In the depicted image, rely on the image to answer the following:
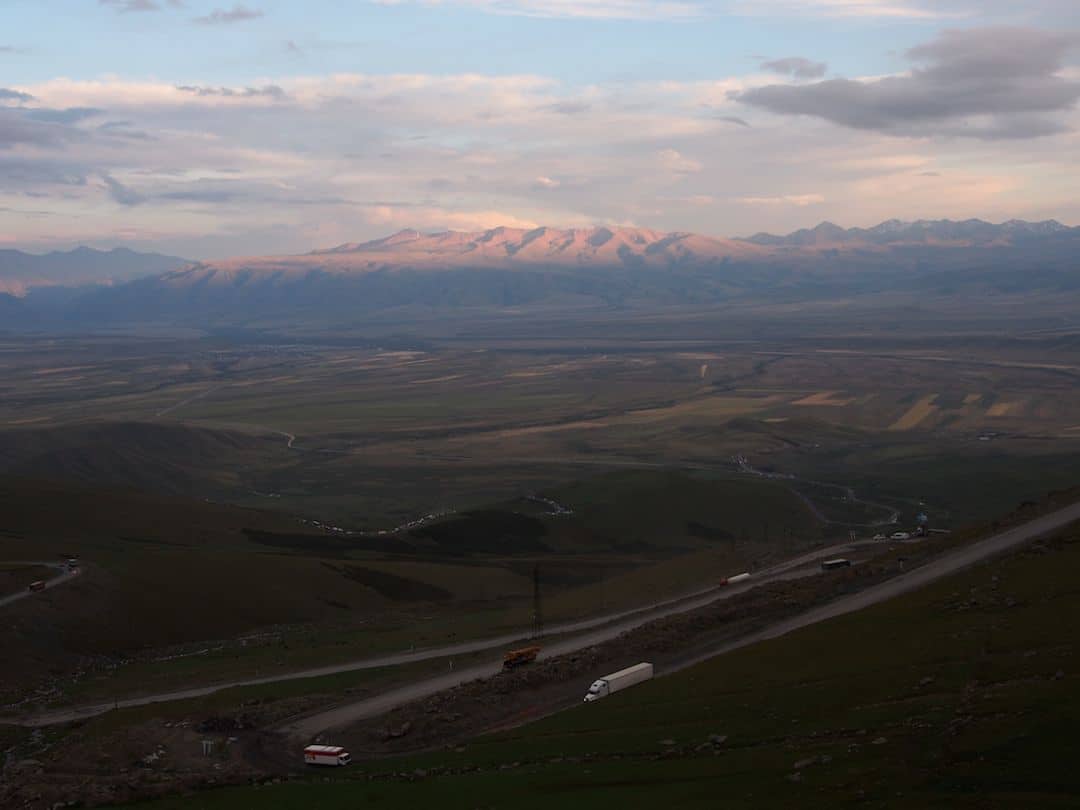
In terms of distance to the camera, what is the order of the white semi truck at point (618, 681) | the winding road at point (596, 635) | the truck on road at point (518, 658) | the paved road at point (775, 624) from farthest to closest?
1. the truck on road at point (518, 658)
2. the winding road at point (596, 635)
3. the paved road at point (775, 624)
4. the white semi truck at point (618, 681)

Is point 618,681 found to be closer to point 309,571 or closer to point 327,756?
point 327,756

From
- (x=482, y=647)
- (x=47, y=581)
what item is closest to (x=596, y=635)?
(x=482, y=647)

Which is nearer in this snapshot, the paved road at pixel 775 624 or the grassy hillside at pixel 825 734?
the grassy hillside at pixel 825 734

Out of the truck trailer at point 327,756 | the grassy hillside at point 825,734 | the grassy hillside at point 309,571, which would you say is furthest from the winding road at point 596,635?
the grassy hillside at point 825,734

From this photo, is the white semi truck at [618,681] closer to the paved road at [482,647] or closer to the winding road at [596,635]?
the winding road at [596,635]

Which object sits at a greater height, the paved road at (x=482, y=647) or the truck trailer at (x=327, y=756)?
the truck trailer at (x=327, y=756)

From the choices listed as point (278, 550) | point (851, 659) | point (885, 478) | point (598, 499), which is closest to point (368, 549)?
point (278, 550)

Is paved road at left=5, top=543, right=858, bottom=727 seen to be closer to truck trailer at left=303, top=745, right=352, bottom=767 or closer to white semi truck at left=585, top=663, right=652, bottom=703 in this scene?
white semi truck at left=585, top=663, right=652, bottom=703

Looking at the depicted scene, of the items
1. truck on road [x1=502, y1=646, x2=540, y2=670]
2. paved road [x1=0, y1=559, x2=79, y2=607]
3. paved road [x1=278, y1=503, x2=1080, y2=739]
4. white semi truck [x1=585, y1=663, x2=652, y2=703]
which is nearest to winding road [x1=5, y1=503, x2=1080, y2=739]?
paved road [x1=278, y1=503, x2=1080, y2=739]
